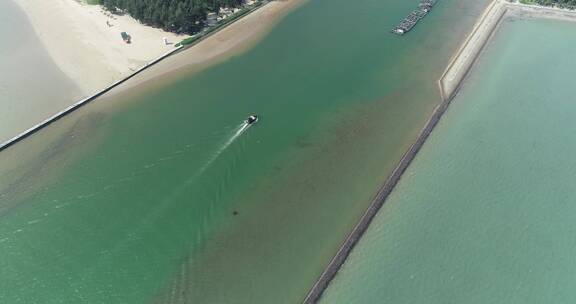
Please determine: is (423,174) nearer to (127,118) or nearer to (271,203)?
(271,203)

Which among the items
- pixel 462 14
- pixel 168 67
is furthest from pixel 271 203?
pixel 462 14

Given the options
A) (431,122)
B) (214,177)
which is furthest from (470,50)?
(214,177)

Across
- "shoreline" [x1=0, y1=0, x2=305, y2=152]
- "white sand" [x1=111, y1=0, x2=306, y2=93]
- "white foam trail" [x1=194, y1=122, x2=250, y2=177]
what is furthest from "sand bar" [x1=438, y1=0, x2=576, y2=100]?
"shoreline" [x1=0, y1=0, x2=305, y2=152]

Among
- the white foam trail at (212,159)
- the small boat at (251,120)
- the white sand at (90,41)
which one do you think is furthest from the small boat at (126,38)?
the white foam trail at (212,159)

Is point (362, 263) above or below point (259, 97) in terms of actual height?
below

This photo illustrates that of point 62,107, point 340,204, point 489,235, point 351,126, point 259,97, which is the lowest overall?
point 489,235

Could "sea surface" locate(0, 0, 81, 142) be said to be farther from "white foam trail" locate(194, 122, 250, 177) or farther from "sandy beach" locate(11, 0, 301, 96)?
"white foam trail" locate(194, 122, 250, 177)

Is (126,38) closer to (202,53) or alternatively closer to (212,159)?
(202,53)
